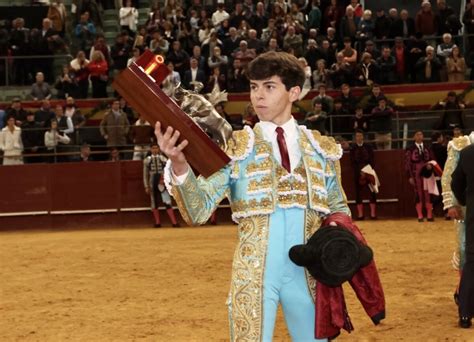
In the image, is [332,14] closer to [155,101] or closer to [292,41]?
[292,41]

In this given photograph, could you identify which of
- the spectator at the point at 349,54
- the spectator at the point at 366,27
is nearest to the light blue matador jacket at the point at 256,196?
the spectator at the point at 349,54

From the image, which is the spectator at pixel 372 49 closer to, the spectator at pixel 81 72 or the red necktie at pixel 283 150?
the spectator at pixel 81 72

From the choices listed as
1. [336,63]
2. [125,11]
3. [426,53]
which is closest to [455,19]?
[426,53]

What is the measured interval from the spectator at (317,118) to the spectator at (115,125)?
3190 millimetres

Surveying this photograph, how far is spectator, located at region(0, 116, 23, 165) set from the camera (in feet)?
58.2

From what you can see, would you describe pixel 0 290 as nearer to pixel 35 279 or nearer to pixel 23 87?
pixel 35 279

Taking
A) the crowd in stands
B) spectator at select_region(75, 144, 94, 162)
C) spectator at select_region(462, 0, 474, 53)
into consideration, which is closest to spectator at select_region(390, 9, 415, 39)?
the crowd in stands

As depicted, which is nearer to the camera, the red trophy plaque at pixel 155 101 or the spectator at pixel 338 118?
the red trophy plaque at pixel 155 101

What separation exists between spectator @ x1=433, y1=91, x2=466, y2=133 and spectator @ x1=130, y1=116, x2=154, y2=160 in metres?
5.08

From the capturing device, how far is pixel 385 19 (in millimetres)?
19641

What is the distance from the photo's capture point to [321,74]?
18578 mm

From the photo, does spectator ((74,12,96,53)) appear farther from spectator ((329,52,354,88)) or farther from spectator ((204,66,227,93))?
spectator ((329,52,354,88))

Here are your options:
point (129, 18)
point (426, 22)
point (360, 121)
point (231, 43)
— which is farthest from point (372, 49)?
point (129, 18)

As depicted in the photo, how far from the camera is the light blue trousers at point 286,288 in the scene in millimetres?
4051
